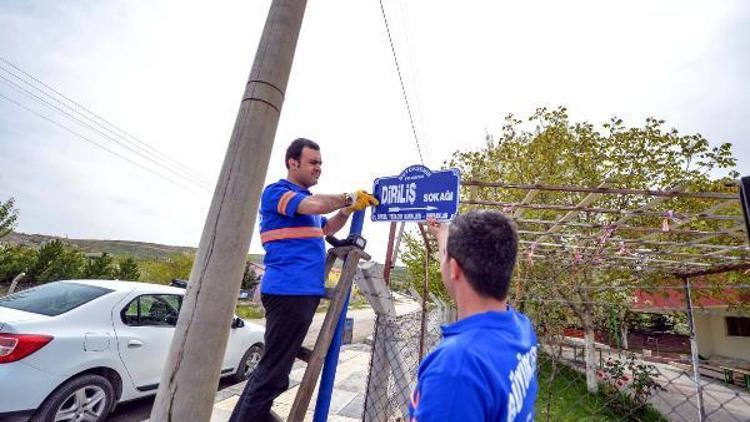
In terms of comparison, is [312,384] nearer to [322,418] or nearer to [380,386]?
[322,418]

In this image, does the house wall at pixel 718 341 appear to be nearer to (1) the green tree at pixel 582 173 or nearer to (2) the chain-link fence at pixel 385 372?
(1) the green tree at pixel 582 173

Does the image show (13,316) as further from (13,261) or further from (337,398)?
(13,261)

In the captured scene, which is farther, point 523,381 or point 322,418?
point 322,418

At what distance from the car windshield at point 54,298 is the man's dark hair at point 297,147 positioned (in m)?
3.78

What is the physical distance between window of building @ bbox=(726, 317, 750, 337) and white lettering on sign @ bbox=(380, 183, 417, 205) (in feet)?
83.1

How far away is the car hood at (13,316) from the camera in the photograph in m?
3.54

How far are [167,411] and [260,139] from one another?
1.20 m

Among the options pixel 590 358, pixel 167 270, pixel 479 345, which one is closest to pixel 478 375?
pixel 479 345

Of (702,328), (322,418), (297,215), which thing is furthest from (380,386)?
(702,328)

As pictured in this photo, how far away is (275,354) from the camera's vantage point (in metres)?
1.84

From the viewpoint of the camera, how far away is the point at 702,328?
68.7 ft

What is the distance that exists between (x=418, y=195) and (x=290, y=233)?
86 cm

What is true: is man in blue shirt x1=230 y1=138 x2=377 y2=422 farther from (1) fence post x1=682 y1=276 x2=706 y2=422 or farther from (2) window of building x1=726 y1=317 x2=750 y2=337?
(2) window of building x1=726 y1=317 x2=750 y2=337

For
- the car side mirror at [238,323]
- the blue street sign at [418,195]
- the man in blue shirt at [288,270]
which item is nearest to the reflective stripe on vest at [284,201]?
the man in blue shirt at [288,270]
